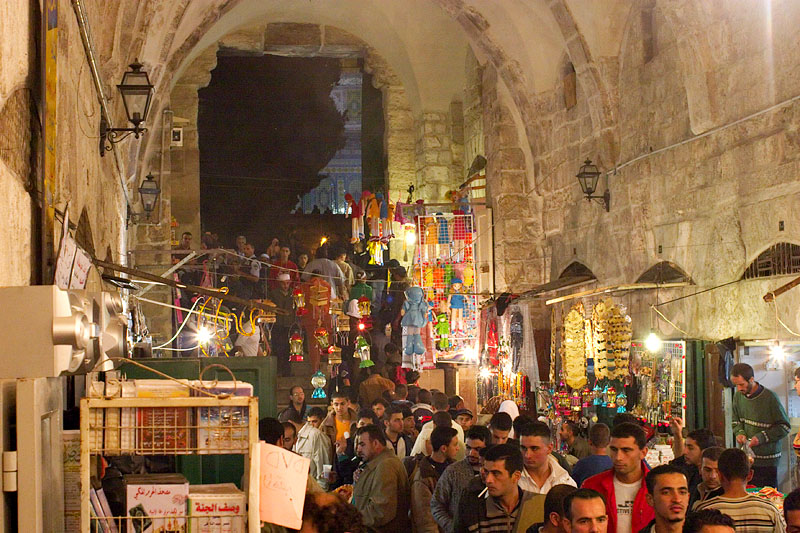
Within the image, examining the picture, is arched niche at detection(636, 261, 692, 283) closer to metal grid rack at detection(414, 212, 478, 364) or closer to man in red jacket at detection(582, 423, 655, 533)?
metal grid rack at detection(414, 212, 478, 364)

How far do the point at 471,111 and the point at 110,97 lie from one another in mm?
10873

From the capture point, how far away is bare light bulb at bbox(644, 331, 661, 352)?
36.7ft

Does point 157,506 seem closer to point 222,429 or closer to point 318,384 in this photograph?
point 222,429

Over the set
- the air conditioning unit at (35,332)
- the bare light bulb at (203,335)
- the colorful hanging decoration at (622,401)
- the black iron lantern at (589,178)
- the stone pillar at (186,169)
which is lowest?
the colorful hanging decoration at (622,401)

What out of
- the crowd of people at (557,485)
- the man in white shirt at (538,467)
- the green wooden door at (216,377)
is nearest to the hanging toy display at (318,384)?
the green wooden door at (216,377)

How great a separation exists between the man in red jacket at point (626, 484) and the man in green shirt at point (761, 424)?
367cm

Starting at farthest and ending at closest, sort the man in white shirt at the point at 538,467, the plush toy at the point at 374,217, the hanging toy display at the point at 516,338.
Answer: the plush toy at the point at 374,217, the hanging toy display at the point at 516,338, the man in white shirt at the point at 538,467

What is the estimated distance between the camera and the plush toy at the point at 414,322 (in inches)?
663

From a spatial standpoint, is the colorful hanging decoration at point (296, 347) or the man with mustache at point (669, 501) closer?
the man with mustache at point (669, 501)

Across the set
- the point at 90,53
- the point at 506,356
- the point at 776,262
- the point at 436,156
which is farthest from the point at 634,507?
the point at 436,156

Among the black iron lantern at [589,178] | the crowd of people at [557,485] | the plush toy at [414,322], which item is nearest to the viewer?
the crowd of people at [557,485]

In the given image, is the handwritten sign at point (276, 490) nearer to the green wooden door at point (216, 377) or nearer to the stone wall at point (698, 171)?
the green wooden door at point (216, 377)

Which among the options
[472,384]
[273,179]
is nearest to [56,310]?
[472,384]

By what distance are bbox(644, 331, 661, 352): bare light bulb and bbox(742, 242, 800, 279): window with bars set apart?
168cm
